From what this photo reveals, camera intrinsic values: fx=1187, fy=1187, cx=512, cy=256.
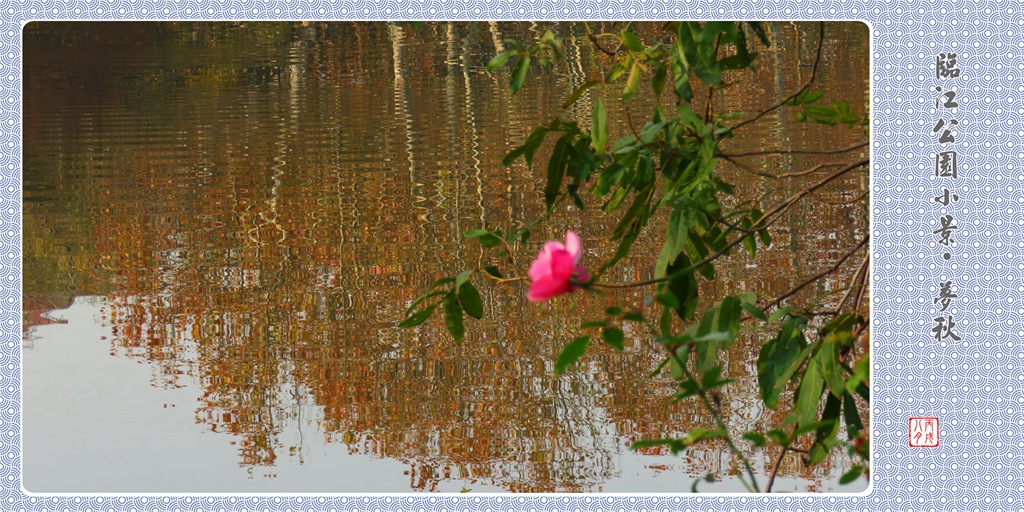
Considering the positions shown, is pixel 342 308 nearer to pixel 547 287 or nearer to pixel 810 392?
pixel 810 392

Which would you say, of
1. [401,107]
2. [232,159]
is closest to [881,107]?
[232,159]

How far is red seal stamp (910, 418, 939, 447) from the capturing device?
5.84ft

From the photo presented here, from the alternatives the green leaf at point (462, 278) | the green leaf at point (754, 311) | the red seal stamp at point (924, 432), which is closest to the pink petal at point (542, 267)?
the green leaf at point (462, 278)

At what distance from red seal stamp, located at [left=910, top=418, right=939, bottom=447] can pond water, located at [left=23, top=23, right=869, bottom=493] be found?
47 centimetres

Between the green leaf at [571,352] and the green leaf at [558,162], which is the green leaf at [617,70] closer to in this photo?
the green leaf at [558,162]

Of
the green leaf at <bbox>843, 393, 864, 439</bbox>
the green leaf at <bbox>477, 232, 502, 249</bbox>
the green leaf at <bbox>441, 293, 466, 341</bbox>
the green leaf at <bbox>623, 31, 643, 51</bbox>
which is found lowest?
the green leaf at <bbox>843, 393, 864, 439</bbox>

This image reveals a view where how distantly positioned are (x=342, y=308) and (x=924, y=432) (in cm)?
274

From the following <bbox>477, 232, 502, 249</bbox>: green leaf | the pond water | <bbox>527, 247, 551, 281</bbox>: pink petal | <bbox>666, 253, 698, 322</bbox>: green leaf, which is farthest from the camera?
the pond water

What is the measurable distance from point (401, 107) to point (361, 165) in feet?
8.53

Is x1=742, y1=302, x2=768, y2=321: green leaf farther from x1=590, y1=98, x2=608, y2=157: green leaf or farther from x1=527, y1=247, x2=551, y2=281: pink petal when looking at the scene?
x1=527, y1=247, x2=551, y2=281: pink petal

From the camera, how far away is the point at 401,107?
378 inches

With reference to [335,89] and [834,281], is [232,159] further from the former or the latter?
[834,281]

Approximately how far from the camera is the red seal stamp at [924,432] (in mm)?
1779

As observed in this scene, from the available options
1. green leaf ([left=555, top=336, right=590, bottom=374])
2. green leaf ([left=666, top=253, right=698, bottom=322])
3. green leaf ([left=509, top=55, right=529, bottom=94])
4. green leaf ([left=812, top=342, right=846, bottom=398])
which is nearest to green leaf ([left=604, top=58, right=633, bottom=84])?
green leaf ([left=509, top=55, right=529, bottom=94])
